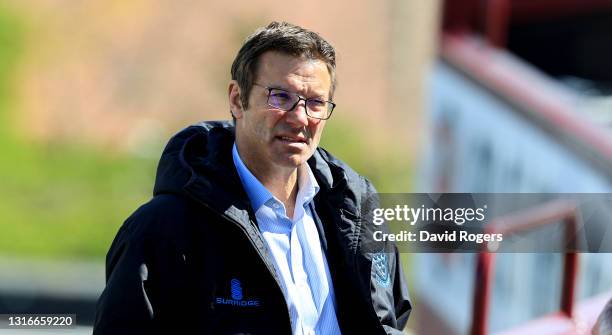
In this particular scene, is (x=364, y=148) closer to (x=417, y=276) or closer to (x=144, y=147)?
(x=144, y=147)

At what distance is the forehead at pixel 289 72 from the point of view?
1323mm

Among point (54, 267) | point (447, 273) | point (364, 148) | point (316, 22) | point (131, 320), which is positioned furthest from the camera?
point (316, 22)

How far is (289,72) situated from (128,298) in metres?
0.32

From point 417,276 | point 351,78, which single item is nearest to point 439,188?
point 417,276

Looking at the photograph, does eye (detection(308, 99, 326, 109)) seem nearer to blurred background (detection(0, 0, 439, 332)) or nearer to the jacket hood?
the jacket hood

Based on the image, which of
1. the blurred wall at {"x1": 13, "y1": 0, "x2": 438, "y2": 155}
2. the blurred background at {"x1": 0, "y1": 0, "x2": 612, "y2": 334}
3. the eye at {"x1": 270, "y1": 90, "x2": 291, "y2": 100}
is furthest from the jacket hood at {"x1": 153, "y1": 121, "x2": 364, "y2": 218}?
the blurred wall at {"x1": 13, "y1": 0, "x2": 438, "y2": 155}

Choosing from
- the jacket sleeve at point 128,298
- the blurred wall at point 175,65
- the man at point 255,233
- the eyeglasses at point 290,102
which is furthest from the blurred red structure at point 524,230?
the blurred wall at point 175,65

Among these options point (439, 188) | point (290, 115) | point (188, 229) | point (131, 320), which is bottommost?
point (131, 320)

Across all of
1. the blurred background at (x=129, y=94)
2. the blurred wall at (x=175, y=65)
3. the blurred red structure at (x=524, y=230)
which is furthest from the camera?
the blurred wall at (x=175, y=65)

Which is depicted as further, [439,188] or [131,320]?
[439,188]

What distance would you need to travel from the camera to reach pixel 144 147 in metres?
9.24

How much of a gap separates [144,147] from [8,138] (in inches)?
43.3

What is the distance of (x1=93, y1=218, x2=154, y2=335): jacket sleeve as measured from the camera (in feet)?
4.11

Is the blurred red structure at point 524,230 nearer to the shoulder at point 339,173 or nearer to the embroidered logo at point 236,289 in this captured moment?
the shoulder at point 339,173
